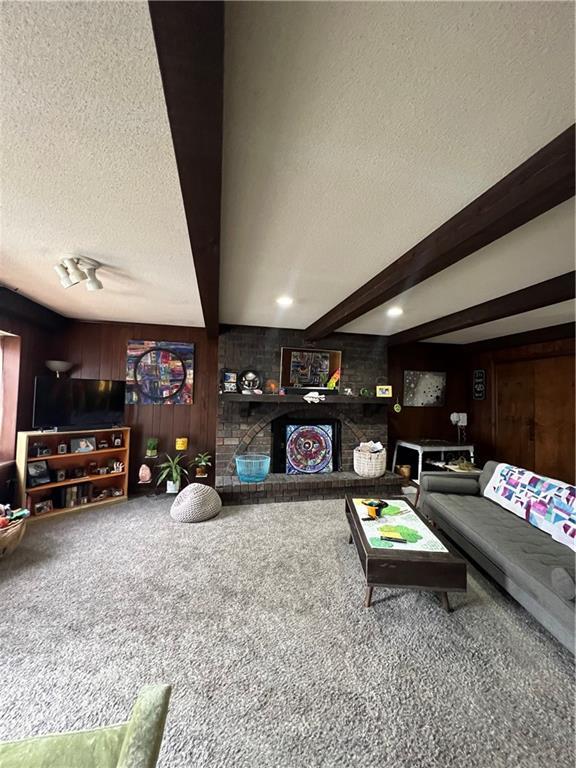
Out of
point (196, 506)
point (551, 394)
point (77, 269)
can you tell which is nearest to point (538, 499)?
point (551, 394)

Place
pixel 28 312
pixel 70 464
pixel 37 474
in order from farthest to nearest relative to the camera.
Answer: pixel 70 464 → pixel 37 474 → pixel 28 312

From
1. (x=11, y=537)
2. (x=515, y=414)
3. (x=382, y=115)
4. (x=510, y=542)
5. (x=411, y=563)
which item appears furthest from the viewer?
(x=515, y=414)

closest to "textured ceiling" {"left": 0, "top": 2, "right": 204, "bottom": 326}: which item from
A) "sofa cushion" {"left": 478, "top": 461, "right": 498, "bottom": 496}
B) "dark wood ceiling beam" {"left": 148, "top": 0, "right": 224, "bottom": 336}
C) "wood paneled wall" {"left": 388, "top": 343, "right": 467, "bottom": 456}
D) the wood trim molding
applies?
"dark wood ceiling beam" {"left": 148, "top": 0, "right": 224, "bottom": 336}

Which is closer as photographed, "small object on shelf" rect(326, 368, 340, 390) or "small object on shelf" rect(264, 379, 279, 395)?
"small object on shelf" rect(264, 379, 279, 395)

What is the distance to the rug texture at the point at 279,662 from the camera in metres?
1.15

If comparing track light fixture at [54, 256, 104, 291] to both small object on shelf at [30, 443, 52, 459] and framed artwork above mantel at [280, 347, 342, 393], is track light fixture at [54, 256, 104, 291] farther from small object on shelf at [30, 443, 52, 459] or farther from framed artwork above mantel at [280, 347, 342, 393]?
framed artwork above mantel at [280, 347, 342, 393]

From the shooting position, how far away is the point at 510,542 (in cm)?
203

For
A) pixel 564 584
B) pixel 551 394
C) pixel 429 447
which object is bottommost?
pixel 564 584

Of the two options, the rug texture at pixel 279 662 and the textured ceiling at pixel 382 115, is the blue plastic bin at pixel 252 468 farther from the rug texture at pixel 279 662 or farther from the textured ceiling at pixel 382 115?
the textured ceiling at pixel 382 115

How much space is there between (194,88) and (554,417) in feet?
16.2

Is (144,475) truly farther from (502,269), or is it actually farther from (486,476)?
(502,269)

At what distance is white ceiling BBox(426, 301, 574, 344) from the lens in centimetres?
300

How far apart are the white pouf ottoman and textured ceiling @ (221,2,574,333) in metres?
2.53

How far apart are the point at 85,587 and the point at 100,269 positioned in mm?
2295
